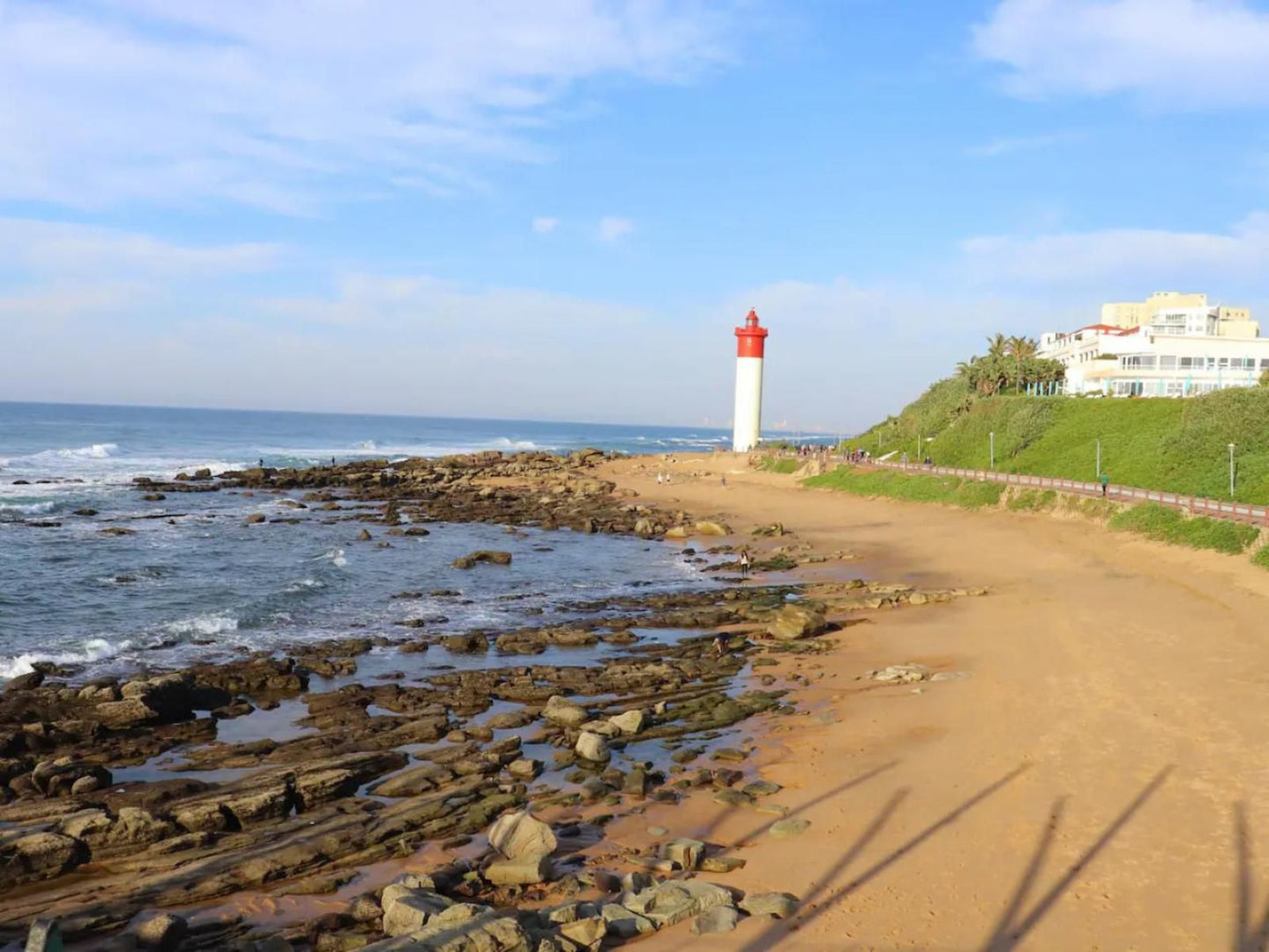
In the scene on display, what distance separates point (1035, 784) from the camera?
1278cm

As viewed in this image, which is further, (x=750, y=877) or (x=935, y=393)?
(x=935, y=393)

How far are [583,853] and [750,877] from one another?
2.19m

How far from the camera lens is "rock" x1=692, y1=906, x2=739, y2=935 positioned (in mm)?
9133

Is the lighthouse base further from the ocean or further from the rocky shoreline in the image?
the rocky shoreline

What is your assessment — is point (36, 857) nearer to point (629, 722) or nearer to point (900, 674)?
point (629, 722)

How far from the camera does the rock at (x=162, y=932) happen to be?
906 cm

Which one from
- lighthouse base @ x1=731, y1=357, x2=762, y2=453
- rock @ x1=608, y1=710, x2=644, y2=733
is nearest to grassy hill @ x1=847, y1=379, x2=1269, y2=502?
lighthouse base @ x1=731, y1=357, x2=762, y2=453

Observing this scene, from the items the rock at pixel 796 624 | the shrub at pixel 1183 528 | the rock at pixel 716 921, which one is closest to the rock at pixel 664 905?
the rock at pixel 716 921

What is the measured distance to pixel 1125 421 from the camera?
5075 centimetres

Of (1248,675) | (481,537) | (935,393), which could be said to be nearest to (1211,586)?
(1248,675)

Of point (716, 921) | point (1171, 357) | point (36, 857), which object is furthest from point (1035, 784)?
point (1171, 357)

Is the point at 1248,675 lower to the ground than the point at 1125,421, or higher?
lower

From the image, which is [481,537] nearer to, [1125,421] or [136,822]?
[136,822]

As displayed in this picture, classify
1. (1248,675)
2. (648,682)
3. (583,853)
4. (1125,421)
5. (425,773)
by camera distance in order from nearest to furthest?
1. (583,853)
2. (425,773)
3. (1248,675)
4. (648,682)
5. (1125,421)
